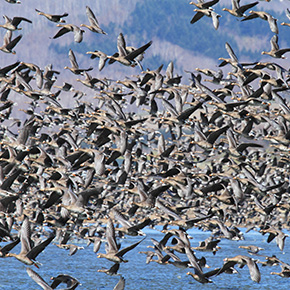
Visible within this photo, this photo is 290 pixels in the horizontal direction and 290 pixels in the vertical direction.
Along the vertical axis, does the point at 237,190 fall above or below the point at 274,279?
above

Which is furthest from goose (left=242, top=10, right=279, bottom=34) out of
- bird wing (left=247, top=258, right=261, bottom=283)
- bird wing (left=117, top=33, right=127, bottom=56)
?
bird wing (left=247, top=258, right=261, bottom=283)

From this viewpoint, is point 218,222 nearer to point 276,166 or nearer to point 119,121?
point 276,166

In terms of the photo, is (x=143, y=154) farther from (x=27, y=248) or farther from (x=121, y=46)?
(x=27, y=248)

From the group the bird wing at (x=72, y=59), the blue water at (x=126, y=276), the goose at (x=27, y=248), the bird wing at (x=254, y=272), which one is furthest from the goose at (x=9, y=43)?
the bird wing at (x=254, y=272)

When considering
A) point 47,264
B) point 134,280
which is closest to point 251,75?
point 134,280

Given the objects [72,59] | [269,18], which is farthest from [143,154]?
[269,18]

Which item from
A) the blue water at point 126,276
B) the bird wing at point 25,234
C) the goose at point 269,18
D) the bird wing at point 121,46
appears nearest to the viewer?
the bird wing at point 25,234

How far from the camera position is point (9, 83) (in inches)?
1283

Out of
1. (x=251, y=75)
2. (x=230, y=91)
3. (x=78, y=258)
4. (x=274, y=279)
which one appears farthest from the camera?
(x=78, y=258)

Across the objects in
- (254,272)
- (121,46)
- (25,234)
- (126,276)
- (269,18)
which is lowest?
(126,276)

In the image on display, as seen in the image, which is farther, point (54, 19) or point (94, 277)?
point (94, 277)

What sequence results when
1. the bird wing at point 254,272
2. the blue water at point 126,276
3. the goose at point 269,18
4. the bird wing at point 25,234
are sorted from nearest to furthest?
the bird wing at point 25,234, the bird wing at point 254,272, the goose at point 269,18, the blue water at point 126,276

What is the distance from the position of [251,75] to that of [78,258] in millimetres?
28608

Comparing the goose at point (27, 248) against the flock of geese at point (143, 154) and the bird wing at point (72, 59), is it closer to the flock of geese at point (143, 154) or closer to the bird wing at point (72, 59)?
the flock of geese at point (143, 154)
